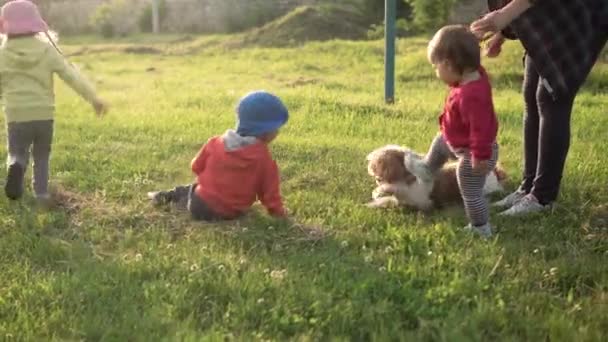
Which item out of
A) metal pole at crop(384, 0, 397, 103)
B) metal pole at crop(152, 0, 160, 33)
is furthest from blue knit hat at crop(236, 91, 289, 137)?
metal pole at crop(152, 0, 160, 33)

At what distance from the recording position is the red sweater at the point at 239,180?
4941 millimetres

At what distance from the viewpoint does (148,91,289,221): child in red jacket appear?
4934 mm

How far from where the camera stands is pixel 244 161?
4.93 meters

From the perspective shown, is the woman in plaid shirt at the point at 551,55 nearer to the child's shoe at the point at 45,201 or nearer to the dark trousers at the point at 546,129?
the dark trousers at the point at 546,129

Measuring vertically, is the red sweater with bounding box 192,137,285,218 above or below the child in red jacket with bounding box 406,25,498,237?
below

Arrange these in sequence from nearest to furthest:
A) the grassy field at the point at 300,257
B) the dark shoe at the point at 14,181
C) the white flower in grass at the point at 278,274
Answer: the grassy field at the point at 300,257 < the white flower in grass at the point at 278,274 < the dark shoe at the point at 14,181

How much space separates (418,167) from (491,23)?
1.10m

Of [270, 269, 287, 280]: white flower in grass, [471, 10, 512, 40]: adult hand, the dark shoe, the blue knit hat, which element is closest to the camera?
[270, 269, 287, 280]: white flower in grass

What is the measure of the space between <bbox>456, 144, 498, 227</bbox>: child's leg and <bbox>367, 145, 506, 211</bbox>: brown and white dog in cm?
48

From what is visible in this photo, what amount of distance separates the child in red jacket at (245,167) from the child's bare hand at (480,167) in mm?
1174

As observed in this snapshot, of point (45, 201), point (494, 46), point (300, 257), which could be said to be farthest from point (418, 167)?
point (45, 201)

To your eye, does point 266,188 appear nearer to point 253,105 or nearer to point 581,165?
point 253,105

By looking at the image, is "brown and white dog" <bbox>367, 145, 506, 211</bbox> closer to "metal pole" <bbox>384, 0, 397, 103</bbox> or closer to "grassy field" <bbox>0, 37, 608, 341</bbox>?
"grassy field" <bbox>0, 37, 608, 341</bbox>

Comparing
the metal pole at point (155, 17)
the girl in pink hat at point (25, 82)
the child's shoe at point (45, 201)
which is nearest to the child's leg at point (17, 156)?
the girl in pink hat at point (25, 82)
